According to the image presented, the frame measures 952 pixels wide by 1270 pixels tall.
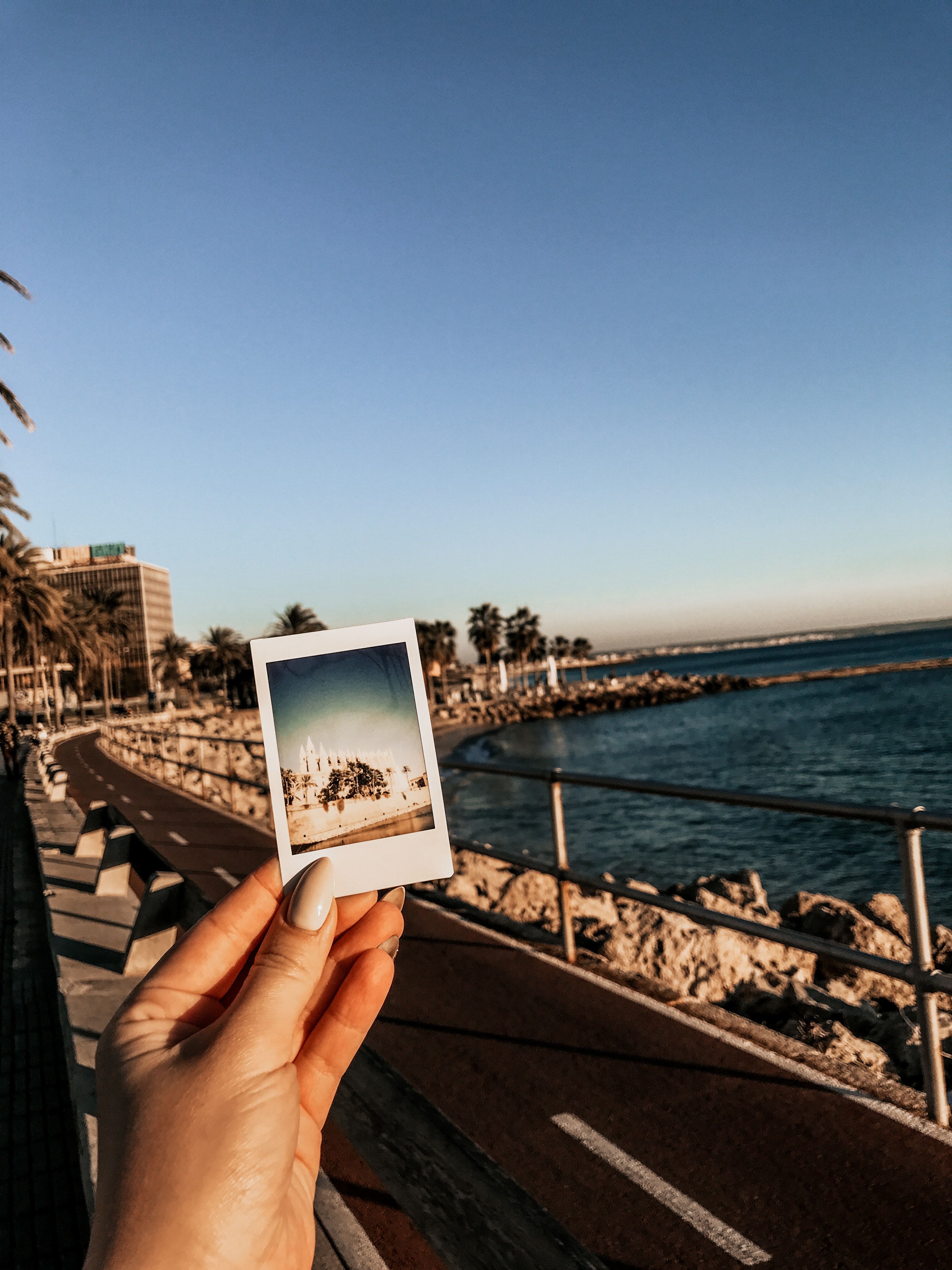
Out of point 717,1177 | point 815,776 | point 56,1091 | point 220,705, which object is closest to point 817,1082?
point 717,1177

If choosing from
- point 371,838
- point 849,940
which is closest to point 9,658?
point 849,940

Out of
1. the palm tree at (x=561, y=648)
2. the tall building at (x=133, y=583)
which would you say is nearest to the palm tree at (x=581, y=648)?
the palm tree at (x=561, y=648)

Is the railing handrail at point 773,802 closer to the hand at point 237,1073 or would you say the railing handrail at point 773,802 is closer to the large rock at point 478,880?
the hand at point 237,1073

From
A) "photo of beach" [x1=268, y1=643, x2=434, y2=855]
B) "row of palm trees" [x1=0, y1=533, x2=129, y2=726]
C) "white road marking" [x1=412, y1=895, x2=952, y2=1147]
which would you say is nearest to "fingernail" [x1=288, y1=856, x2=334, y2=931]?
"photo of beach" [x1=268, y1=643, x2=434, y2=855]

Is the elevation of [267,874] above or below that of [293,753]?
below

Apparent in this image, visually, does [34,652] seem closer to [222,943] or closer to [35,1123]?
[35,1123]

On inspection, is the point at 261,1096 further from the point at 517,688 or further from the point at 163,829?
the point at 517,688

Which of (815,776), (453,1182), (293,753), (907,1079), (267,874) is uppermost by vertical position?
(293,753)
